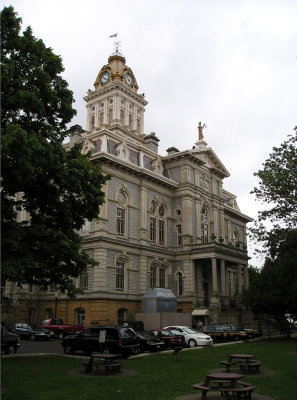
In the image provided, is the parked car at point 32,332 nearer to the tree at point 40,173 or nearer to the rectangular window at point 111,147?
the tree at point 40,173

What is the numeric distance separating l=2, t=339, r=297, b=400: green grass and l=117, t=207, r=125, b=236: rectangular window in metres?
21.5

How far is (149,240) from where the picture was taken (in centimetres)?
4475

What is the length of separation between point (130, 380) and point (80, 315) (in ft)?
85.9

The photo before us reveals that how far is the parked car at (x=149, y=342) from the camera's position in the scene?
2330 cm

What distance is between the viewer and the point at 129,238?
4244 centimetres

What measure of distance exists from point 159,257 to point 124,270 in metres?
5.33

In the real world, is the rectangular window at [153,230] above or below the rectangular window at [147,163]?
below

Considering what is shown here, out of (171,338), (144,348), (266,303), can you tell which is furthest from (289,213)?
(144,348)

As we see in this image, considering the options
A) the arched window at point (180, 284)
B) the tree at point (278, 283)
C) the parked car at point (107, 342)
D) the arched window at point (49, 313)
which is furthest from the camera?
the arched window at point (180, 284)

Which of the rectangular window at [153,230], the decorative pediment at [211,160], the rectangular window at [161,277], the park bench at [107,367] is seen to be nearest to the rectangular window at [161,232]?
the rectangular window at [153,230]

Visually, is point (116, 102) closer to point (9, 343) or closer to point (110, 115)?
point (110, 115)

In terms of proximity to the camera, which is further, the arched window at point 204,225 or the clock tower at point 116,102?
the clock tower at point 116,102

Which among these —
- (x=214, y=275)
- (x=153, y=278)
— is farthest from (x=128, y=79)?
(x=214, y=275)

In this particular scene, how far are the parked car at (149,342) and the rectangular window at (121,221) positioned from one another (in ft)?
A: 58.2
